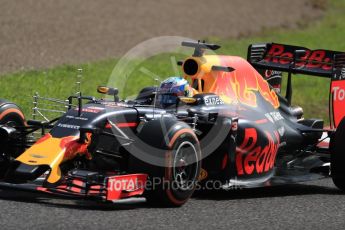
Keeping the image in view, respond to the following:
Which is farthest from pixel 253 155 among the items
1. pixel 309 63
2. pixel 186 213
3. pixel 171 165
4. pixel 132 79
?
pixel 132 79

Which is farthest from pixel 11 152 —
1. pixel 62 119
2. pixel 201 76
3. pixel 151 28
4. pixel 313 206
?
pixel 151 28

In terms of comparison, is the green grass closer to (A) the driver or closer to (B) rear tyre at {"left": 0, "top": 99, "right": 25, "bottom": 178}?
(A) the driver

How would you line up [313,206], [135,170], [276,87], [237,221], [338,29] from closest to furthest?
[237,221]
[135,170]
[313,206]
[276,87]
[338,29]

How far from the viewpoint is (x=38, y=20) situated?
88.4ft

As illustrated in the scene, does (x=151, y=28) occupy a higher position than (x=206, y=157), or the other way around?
(x=151, y=28)

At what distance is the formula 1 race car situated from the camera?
A: 9227 mm

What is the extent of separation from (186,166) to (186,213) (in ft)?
2.18

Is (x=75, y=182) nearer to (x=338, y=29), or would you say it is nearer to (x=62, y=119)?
(x=62, y=119)

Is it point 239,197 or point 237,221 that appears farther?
point 239,197

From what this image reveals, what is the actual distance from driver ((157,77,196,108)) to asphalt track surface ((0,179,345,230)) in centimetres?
122

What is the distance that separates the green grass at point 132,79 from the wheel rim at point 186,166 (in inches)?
54.3

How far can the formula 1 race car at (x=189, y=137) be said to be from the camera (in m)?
9.23

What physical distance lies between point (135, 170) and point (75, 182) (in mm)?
712

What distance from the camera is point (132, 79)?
21.3 m
